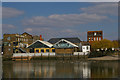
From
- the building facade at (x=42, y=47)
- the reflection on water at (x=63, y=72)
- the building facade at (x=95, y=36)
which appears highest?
the building facade at (x=95, y=36)

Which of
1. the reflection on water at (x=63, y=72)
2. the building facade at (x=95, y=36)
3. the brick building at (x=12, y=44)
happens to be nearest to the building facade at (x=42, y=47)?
the brick building at (x=12, y=44)

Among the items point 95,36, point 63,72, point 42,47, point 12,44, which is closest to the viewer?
point 63,72

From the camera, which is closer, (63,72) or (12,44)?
(63,72)

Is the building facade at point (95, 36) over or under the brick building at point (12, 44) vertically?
over

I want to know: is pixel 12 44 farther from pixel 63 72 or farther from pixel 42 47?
pixel 63 72

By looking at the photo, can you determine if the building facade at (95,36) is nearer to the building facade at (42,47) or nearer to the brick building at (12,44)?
the brick building at (12,44)

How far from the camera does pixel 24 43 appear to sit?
94188 mm

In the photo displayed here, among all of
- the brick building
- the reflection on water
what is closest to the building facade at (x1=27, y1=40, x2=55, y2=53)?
the brick building

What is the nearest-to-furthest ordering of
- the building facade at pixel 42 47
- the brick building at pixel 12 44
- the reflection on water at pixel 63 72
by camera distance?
1. the reflection on water at pixel 63 72
2. the building facade at pixel 42 47
3. the brick building at pixel 12 44

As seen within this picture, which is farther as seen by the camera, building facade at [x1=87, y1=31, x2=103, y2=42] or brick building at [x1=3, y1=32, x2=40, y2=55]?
building facade at [x1=87, y1=31, x2=103, y2=42]

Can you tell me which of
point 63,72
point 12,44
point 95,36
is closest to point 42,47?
point 12,44

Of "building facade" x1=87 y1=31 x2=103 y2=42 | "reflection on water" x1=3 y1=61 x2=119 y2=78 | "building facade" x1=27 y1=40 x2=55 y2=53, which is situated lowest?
"reflection on water" x1=3 y1=61 x2=119 y2=78

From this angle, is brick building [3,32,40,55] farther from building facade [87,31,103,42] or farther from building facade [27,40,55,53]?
building facade [87,31,103,42]

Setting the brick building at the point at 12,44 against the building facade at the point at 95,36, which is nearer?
the brick building at the point at 12,44
